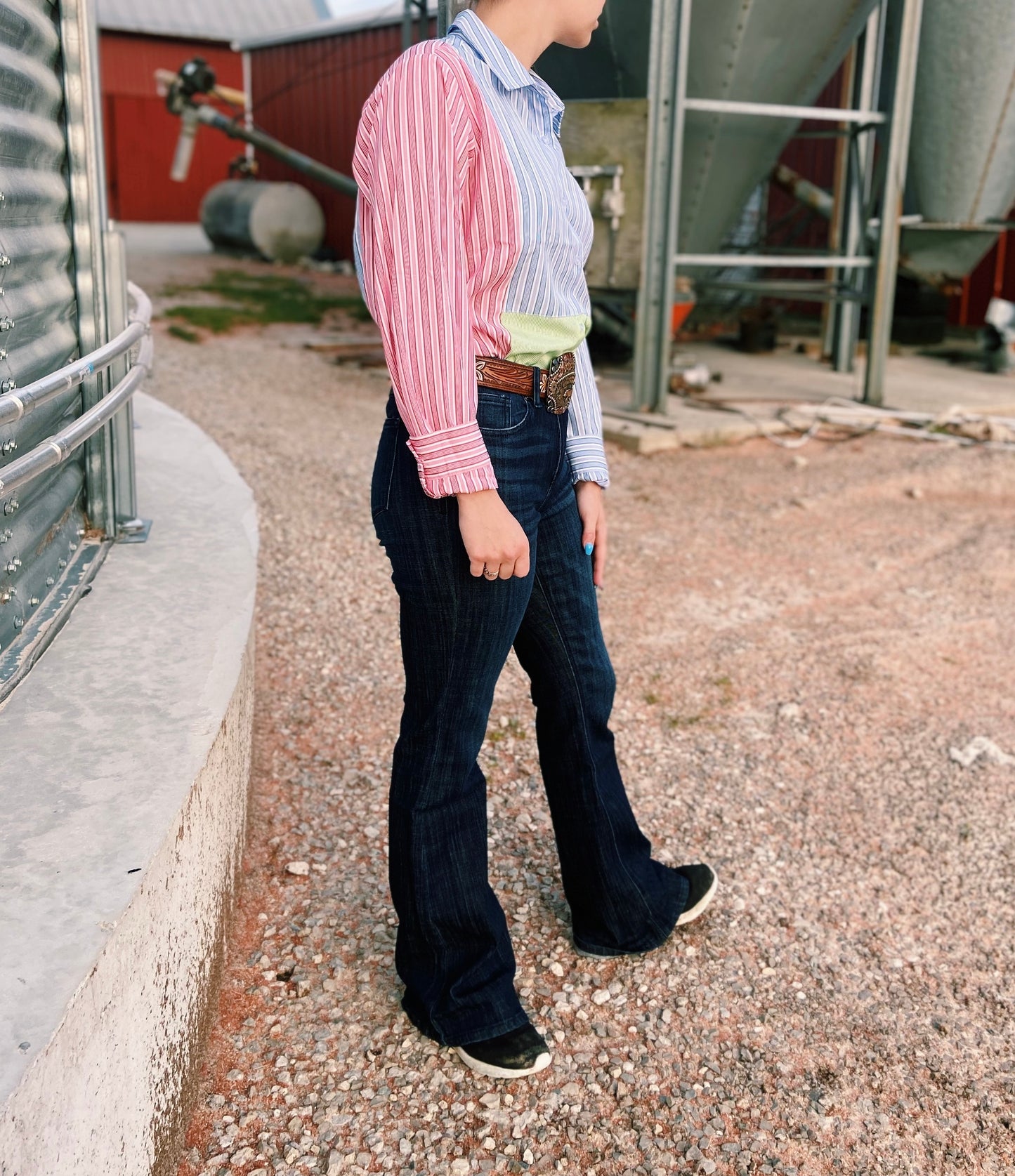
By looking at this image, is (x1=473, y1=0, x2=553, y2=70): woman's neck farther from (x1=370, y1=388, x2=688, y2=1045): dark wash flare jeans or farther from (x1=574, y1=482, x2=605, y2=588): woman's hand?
(x1=574, y1=482, x2=605, y2=588): woman's hand

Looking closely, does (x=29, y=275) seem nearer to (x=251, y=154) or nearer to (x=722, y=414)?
(x=722, y=414)

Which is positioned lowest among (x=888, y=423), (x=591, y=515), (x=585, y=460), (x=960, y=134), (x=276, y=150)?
(x=888, y=423)

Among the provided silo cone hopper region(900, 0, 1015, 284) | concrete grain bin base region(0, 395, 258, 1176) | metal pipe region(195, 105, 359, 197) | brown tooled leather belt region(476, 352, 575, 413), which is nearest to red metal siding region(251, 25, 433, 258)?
metal pipe region(195, 105, 359, 197)

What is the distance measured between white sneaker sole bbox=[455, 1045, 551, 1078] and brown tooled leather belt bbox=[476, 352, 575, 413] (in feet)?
3.53

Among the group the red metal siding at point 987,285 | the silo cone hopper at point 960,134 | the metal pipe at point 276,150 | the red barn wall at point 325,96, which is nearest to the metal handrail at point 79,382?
the silo cone hopper at point 960,134

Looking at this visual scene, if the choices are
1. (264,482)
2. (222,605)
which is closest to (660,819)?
(222,605)

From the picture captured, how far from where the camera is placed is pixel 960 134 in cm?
785

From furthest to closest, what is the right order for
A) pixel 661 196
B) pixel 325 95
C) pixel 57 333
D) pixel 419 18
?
pixel 325 95 → pixel 419 18 → pixel 661 196 → pixel 57 333

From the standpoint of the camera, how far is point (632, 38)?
6.76m

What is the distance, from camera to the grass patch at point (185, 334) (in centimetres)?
908

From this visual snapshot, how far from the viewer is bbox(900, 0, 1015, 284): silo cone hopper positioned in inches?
295

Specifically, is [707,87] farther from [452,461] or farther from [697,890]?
[452,461]

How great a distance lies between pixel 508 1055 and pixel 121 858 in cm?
77

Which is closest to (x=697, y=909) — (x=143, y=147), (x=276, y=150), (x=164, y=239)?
(x=276, y=150)
